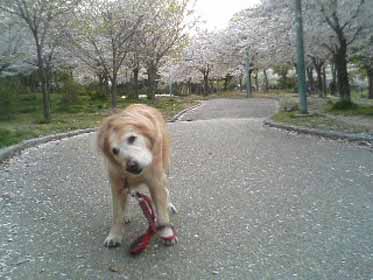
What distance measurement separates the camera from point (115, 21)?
19.1 metres

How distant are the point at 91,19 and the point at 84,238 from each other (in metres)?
17.3

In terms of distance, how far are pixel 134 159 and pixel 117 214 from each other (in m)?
0.89

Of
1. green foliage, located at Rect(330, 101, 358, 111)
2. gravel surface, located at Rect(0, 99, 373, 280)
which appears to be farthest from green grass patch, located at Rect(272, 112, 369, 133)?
green foliage, located at Rect(330, 101, 358, 111)

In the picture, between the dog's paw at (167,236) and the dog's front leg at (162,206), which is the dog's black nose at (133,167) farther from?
the dog's paw at (167,236)

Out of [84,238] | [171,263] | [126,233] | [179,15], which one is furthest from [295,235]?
[179,15]

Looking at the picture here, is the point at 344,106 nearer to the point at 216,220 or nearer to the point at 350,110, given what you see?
the point at 350,110

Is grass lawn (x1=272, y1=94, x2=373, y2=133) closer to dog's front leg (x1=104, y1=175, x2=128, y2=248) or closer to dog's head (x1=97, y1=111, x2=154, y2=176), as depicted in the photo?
dog's front leg (x1=104, y1=175, x2=128, y2=248)

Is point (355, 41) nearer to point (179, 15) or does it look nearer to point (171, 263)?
point (179, 15)

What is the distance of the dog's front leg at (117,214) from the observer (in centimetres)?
338

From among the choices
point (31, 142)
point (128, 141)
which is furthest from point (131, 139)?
point (31, 142)

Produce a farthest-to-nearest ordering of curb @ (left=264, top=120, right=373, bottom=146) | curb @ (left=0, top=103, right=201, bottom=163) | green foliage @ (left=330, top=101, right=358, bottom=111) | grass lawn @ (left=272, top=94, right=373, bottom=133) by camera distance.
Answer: green foliage @ (left=330, top=101, right=358, bottom=111), grass lawn @ (left=272, top=94, right=373, bottom=133), curb @ (left=264, top=120, right=373, bottom=146), curb @ (left=0, top=103, right=201, bottom=163)

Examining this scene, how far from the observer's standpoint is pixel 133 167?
2.79 m

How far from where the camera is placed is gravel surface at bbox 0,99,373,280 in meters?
2.97

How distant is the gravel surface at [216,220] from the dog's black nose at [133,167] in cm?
72
